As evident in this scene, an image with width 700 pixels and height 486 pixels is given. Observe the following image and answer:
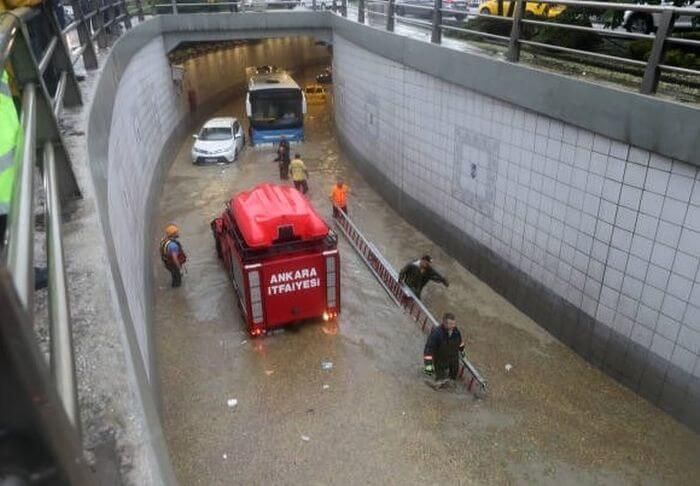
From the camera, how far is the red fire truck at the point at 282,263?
29.1 ft

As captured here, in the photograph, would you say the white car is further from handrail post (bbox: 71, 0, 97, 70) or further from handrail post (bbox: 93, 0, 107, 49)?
handrail post (bbox: 71, 0, 97, 70)

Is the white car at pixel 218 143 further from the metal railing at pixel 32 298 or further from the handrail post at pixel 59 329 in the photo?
the handrail post at pixel 59 329

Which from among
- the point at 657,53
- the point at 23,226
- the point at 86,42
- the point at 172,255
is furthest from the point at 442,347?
the point at 86,42

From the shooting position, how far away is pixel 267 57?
37750 mm

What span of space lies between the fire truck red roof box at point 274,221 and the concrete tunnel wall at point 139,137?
177cm

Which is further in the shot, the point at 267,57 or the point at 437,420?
the point at 267,57

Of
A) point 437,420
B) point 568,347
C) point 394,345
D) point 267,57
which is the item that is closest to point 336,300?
point 394,345

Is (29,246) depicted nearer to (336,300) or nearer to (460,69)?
(336,300)

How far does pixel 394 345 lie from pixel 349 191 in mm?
8070

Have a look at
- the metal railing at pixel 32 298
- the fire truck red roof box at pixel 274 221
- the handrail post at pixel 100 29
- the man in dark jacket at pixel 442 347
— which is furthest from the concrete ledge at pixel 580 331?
the handrail post at pixel 100 29

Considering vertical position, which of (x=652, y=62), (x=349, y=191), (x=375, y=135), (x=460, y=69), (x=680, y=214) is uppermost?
(x=652, y=62)

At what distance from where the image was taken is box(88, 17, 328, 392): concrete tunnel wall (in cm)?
621

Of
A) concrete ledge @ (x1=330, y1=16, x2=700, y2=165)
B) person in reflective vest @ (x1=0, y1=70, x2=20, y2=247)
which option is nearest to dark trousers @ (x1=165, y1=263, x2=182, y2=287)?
concrete ledge @ (x1=330, y1=16, x2=700, y2=165)

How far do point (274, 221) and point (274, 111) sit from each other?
550 inches
